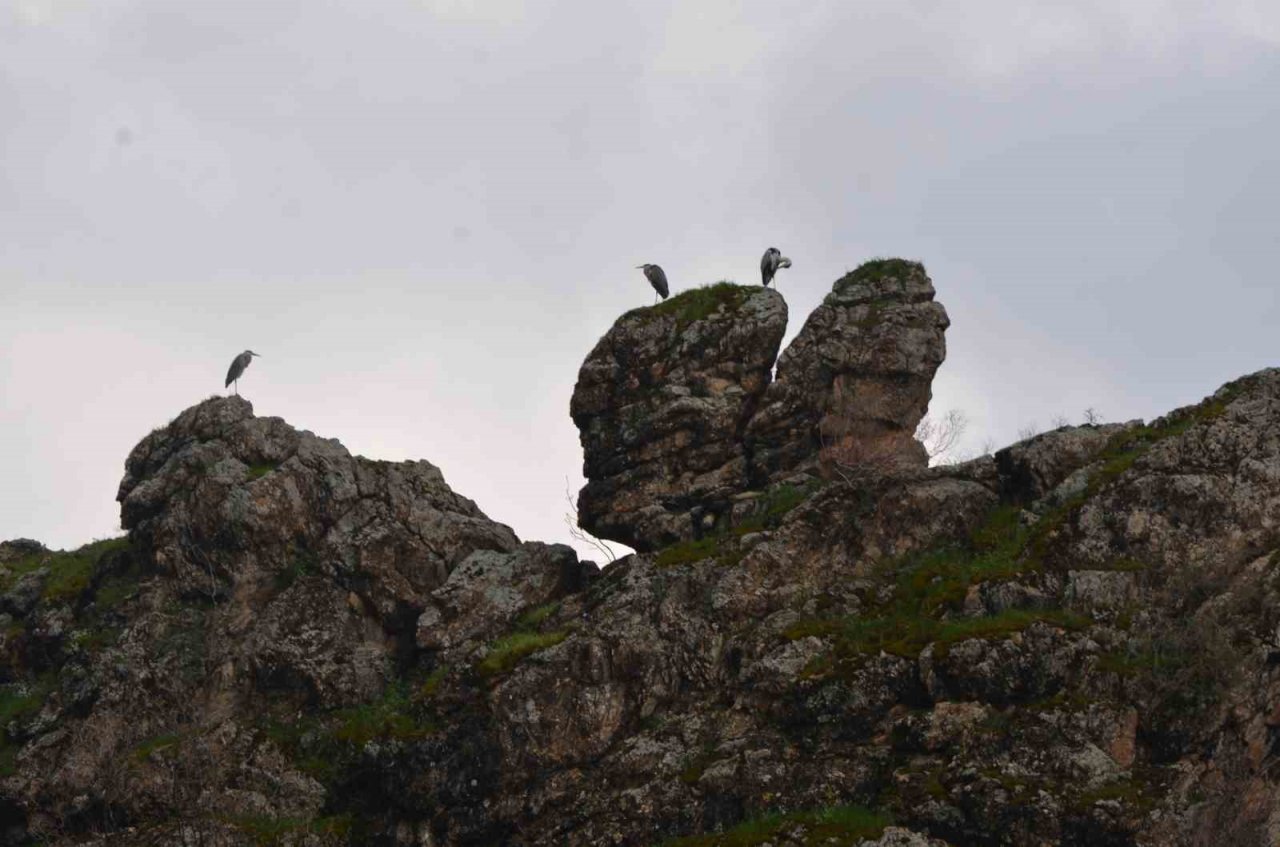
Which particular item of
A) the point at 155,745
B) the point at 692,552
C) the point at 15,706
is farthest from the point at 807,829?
the point at 15,706

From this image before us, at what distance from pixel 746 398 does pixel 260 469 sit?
13626mm

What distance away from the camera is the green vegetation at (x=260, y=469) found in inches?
1864

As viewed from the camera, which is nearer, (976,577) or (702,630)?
(976,577)

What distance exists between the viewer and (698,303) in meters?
50.7

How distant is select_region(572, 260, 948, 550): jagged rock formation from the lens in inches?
1884

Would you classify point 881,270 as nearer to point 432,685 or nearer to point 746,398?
point 746,398

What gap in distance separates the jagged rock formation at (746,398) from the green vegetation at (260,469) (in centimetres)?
864

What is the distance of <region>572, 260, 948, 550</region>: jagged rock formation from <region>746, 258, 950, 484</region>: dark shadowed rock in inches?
1.5

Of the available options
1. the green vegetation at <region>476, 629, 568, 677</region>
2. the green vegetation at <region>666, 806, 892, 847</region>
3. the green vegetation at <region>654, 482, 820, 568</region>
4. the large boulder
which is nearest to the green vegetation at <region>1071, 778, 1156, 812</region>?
the green vegetation at <region>666, 806, 892, 847</region>

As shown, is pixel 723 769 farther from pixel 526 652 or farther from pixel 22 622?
pixel 22 622

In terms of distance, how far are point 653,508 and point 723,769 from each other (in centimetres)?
1156

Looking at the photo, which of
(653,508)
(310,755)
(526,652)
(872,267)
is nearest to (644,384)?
(653,508)

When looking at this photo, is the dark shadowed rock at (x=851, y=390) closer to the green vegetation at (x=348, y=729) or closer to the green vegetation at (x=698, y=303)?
the green vegetation at (x=698, y=303)

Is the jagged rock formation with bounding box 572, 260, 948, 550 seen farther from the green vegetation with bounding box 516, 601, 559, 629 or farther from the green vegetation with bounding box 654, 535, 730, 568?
the green vegetation with bounding box 516, 601, 559, 629
